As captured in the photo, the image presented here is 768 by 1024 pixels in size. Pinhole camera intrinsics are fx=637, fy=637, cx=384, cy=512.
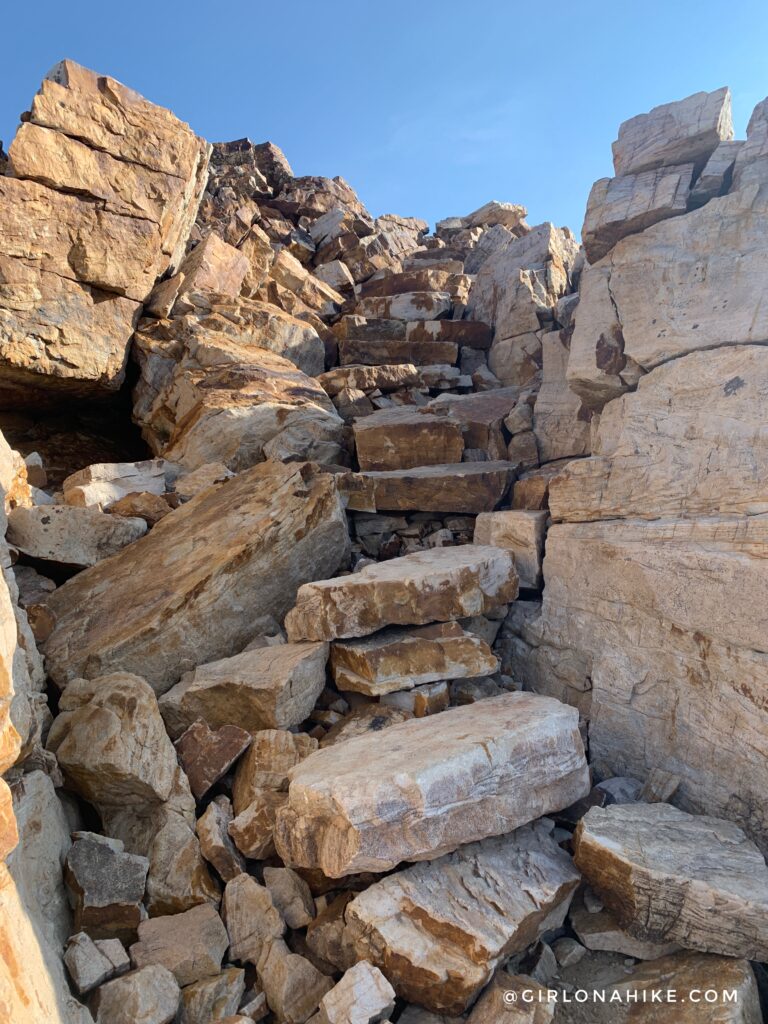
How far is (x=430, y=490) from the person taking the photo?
5074 mm

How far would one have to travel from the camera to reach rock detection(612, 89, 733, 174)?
4.20m

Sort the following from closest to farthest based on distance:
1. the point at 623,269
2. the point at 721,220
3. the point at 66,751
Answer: the point at 66,751 < the point at 721,220 < the point at 623,269

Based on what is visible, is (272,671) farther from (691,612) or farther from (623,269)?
(623,269)

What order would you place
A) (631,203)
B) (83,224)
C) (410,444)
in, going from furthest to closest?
(83,224), (410,444), (631,203)

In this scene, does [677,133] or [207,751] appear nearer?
[207,751]

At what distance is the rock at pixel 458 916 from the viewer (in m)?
2.27

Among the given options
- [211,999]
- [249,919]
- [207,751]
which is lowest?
[211,999]

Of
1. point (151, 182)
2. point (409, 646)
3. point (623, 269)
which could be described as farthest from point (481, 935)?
point (151, 182)

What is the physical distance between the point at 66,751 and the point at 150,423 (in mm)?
4513

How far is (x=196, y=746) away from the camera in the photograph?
3.23 metres

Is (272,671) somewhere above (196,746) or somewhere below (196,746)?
above

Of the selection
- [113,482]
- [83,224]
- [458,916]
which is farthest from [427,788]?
[83,224]

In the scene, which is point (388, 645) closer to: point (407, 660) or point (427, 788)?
point (407, 660)

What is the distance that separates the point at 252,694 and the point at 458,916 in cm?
149
